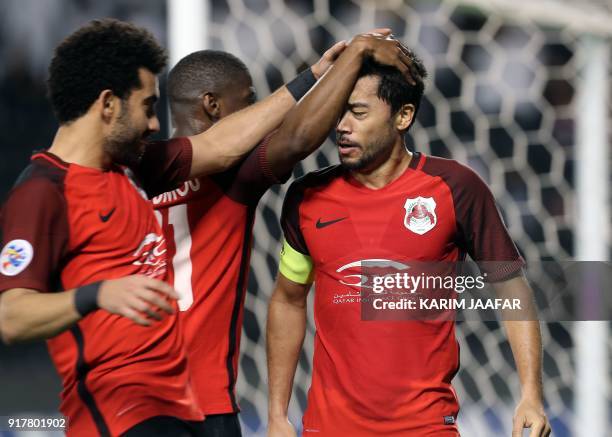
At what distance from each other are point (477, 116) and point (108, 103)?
3208mm

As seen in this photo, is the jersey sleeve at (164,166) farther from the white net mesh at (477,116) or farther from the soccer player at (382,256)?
the white net mesh at (477,116)

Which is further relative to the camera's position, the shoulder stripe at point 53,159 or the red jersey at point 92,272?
the shoulder stripe at point 53,159

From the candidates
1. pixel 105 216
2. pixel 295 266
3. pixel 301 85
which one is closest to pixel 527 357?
pixel 295 266

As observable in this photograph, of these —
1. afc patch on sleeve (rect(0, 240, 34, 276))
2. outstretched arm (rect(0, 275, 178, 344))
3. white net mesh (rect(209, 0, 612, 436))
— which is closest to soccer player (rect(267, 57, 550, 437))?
outstretched arm (rect(0, 275, 178, 344))

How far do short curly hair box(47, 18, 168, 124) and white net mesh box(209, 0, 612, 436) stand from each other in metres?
2.02

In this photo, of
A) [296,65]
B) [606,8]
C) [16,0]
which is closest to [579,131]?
[606,8]

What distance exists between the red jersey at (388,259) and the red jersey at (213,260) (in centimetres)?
17

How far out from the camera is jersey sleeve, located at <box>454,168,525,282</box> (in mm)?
3016

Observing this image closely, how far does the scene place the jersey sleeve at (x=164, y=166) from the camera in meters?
2.95

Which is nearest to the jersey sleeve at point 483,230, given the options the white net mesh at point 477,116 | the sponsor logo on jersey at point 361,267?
the sponsor logo on jersey at point 361,267

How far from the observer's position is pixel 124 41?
2.72m

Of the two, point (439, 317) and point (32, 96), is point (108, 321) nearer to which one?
point (439, 317)

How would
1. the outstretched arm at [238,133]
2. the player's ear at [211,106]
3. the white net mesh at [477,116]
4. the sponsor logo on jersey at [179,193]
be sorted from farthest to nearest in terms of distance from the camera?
the white net mesh at [477,116]
the player's ear at [211,106]
the sponsor logo on jersey at [179,193]
the outstretched arm at [238,133]

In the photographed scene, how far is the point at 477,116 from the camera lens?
18.2ft
